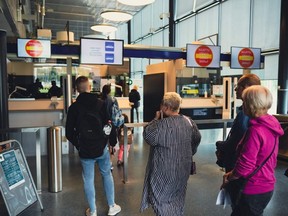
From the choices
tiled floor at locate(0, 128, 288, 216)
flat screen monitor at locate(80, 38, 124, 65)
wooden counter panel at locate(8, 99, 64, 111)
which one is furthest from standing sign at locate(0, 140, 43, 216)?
flat screen monitor at locate(80, 38, 124, 65)

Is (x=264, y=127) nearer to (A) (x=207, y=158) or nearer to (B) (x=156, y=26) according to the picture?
(A) (x=207, y=158)

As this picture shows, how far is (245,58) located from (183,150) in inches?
218

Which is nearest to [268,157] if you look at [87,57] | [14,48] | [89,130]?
[89,130]

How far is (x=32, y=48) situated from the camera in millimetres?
5363

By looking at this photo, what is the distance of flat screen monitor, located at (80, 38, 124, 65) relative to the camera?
18.7 feet

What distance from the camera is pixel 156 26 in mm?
13312

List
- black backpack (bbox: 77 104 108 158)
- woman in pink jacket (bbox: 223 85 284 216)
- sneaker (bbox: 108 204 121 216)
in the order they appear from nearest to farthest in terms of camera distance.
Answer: woman in pink jacket (bbox: 223 85 284 216), black backpack (bbox: 77 104 108 158), sneaker (bbox: 108 204 121 216)

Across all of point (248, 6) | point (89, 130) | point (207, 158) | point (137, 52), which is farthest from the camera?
point (248, 6)

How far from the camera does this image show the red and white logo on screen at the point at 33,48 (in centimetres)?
534

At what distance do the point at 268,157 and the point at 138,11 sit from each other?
14.4 m

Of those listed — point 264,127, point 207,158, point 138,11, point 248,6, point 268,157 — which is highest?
point 138,11

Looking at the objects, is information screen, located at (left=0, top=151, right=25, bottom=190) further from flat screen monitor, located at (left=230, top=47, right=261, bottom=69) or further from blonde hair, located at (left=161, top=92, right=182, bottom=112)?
flat screen monitor, located at (left=230, top=47, right=261, bottom=69)

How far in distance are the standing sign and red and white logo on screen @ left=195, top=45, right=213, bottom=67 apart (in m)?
4.74

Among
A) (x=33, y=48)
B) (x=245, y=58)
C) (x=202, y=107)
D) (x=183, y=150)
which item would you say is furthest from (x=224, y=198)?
(x=202, y=107)
